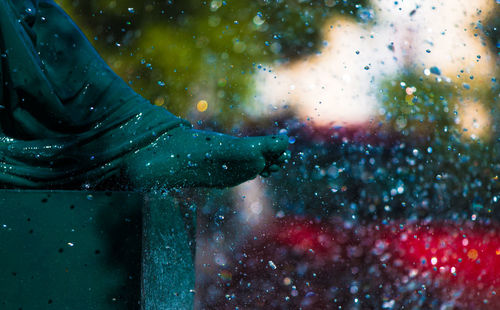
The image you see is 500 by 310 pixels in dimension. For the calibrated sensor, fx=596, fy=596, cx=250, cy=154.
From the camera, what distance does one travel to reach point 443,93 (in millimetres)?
8117

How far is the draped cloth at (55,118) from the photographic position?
6.27 feet

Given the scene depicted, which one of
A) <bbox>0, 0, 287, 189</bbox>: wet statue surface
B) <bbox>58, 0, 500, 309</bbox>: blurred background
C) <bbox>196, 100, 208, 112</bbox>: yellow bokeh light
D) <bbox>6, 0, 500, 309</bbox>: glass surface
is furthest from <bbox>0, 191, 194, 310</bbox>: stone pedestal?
<bbox>196, 100, 208, 112</bbox>: yellow bokeh light

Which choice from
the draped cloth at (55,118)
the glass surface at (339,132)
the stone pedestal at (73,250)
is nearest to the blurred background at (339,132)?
the glass surface at (339,132)

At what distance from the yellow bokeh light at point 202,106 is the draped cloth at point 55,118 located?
19.8 ft

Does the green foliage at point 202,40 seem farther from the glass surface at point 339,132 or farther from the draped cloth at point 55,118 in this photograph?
the draped cloth at point 55,118

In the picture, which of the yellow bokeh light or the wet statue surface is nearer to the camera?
the wet statue surface

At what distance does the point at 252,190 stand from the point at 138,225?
17.9 ft

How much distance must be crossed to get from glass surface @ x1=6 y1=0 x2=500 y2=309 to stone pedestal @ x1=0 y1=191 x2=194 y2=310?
2.93 meters

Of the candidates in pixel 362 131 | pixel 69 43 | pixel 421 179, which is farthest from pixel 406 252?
pixel 69 43

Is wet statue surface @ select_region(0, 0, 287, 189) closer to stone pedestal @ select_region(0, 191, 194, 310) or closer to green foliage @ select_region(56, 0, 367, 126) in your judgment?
stone pedestal @ select_region(0, 191, 194, 310)

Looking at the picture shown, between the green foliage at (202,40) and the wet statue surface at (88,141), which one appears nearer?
the wet statue surface at (88,141)

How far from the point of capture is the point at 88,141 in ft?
6.42

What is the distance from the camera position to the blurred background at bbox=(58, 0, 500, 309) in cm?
561

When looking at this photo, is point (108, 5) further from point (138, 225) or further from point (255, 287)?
point (138, 225)
